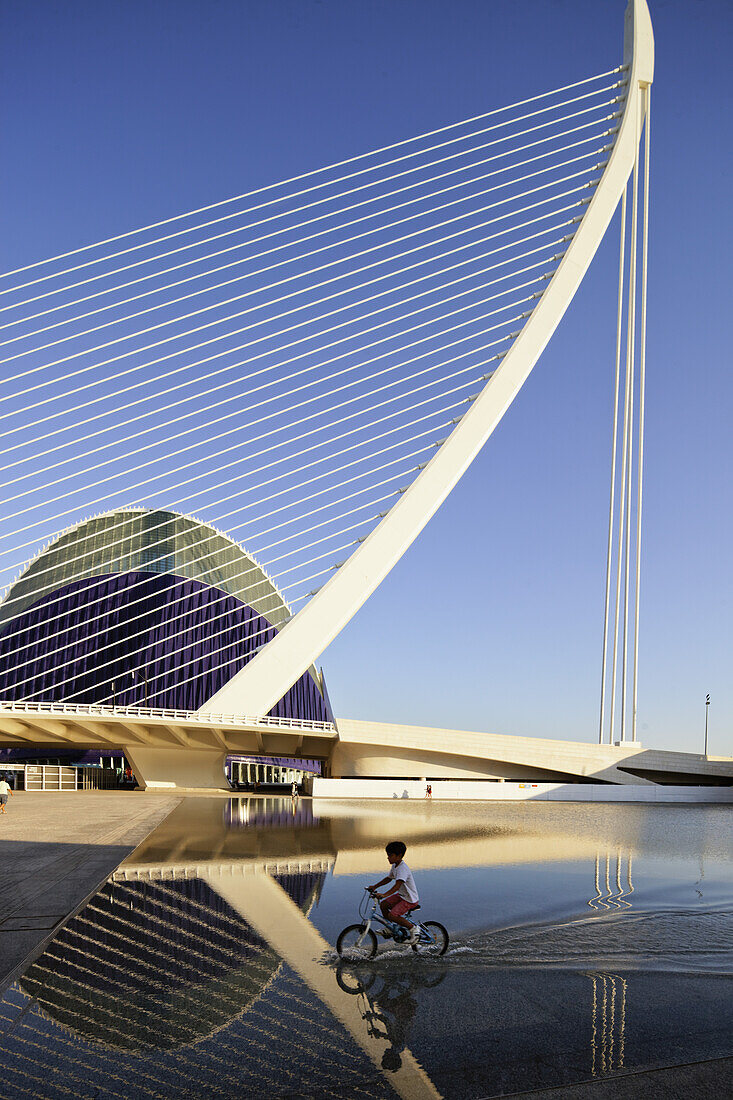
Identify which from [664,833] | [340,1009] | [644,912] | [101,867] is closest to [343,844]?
[101,867]

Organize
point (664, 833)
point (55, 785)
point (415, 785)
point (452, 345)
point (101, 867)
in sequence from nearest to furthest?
point (101, 867) < point (664, 833) < point (452, 345) < point (415, 785) < point (55, 785)

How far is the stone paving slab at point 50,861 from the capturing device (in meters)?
6.91

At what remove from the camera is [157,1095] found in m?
3.84

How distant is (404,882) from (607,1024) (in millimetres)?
2073

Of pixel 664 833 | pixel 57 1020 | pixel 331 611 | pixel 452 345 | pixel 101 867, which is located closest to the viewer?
pixel 57 1020

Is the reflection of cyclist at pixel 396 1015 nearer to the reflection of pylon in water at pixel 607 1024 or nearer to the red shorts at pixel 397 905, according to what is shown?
the red shorts at pixel 397 905

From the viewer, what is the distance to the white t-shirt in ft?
21.3

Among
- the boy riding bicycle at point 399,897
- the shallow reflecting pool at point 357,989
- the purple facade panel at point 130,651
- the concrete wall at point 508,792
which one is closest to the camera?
the shallow reflecting pool at point 357,989

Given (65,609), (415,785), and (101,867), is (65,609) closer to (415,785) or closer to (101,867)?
(415,785)

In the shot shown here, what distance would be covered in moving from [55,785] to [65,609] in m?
20.7

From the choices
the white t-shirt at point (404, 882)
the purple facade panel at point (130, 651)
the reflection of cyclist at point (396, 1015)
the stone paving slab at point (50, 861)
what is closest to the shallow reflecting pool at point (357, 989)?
the reflection of cyclist at point (396, 1015)

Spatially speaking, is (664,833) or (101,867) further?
(664,833)

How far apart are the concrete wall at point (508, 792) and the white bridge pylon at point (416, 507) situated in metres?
6.16

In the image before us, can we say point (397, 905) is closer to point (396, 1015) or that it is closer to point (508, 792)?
point (396, 1015)
